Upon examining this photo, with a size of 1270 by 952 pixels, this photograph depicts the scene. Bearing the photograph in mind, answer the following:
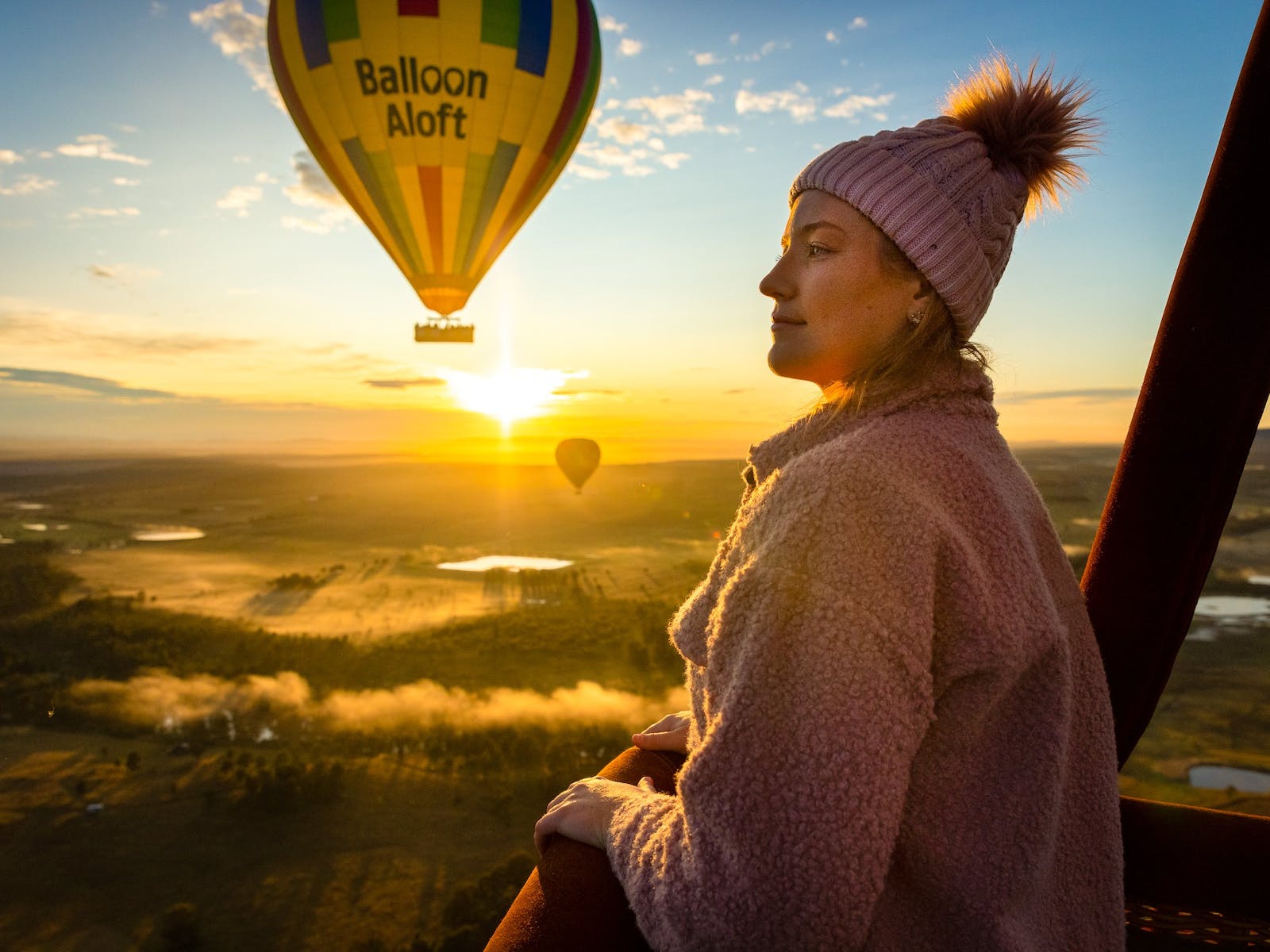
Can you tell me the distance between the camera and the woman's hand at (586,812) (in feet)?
3.74

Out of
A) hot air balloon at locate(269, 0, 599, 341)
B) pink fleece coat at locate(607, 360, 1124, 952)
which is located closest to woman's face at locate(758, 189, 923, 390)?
pink fleece coat at locate(607, 360, 1124, 952)

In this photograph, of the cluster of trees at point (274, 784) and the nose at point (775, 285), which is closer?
the nose at point (775, 285)

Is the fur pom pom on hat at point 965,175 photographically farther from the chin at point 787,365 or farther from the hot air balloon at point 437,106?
the hot air balloon at point 437,106

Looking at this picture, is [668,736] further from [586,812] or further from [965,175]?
[965,175]

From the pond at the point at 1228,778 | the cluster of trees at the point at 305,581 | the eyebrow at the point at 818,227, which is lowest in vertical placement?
the cluster of trees at the point at 305,581

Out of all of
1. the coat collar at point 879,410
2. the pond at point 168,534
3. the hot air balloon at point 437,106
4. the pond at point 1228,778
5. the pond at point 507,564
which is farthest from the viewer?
the pond at point 168,534

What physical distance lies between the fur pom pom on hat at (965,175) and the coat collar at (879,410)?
0.57ft

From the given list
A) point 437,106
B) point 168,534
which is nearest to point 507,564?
point 168,534

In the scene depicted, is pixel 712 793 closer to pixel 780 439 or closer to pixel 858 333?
pixel 780 439

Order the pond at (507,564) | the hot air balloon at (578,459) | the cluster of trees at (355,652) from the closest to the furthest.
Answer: the hot air balloon at (578,459)
the cluster of trees at (355,652)
the pond at (507,564)

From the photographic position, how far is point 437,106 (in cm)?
1169

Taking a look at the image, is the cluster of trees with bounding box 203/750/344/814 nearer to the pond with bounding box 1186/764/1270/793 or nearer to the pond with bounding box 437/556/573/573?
the pond with bounding box 1186/764/1270/793

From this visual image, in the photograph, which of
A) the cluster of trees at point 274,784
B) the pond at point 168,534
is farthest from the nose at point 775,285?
the pond at point 168,534

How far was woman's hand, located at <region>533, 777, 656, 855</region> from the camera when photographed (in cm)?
114
